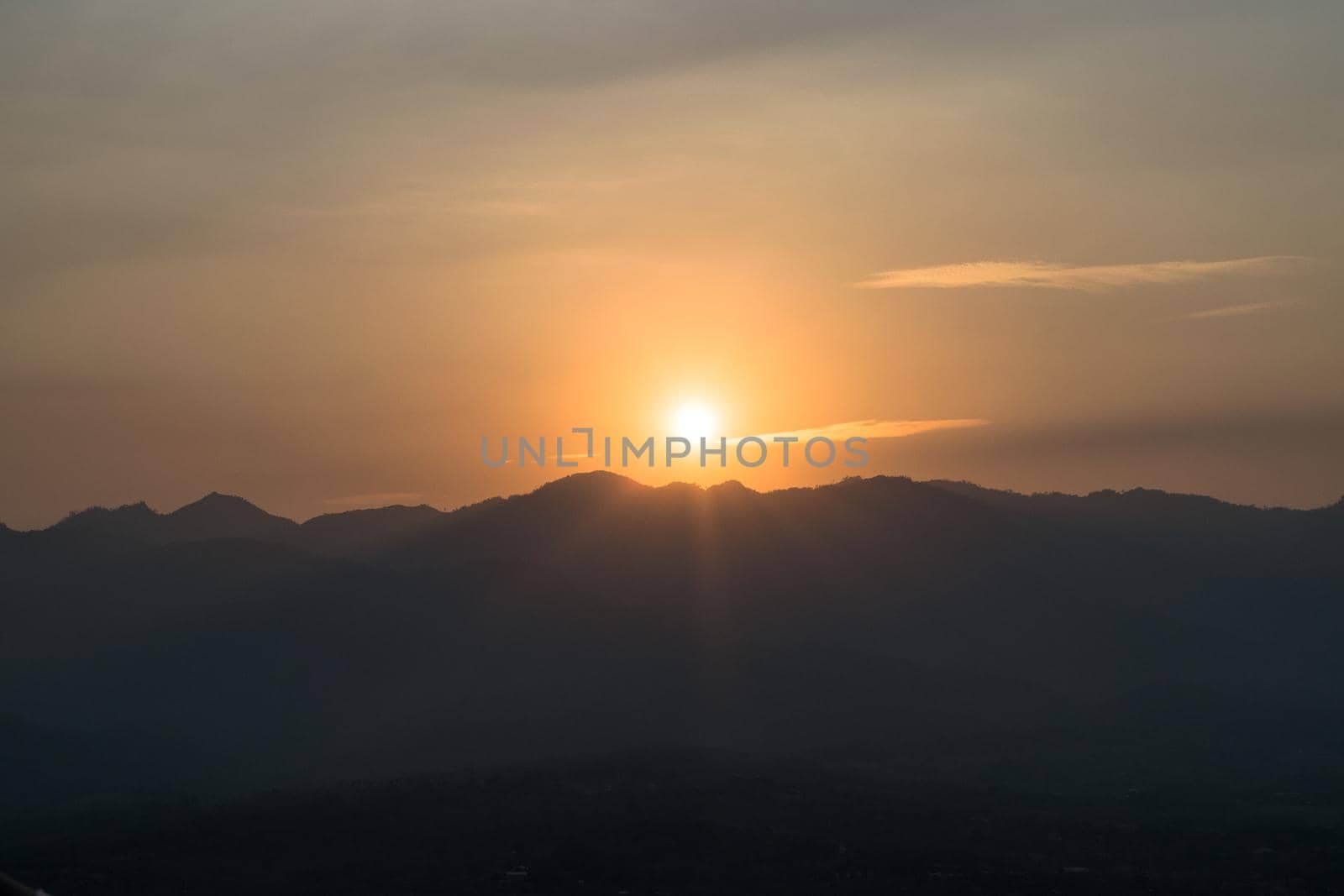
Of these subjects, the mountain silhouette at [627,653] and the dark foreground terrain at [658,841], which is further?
the mountain silhouette at [627,653]

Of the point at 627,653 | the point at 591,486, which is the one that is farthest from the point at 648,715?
the point at 591,486

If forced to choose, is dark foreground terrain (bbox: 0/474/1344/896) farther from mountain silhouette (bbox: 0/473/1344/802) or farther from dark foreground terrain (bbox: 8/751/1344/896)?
mountain silhouette (bbox: 0/473/1344/802)

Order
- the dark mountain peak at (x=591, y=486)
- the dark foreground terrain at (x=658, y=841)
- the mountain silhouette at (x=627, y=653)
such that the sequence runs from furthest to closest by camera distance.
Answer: the dark mountain peak at (x=591, y=486)
the mountain silhouette at (x=627, y=653)
the dark foreground terrain at (x=658, y=841)

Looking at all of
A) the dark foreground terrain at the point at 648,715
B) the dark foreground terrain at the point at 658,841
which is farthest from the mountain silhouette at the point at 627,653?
the dark foreground terrain at the point at 658,841

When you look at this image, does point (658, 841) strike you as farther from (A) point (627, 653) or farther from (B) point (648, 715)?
(A) point (627, 653)

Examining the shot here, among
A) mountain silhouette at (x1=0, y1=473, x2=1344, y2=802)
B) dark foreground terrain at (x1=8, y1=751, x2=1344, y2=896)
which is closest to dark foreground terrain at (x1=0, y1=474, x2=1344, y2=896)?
dark foreground terrain at (x1=8, y1=751, x2=1344, y2=896)

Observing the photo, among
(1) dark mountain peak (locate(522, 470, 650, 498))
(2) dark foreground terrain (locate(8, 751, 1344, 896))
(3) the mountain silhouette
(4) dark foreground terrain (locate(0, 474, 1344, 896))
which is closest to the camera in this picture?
(2) dark foreground terrain (locate(8, 751, 1344, 896))

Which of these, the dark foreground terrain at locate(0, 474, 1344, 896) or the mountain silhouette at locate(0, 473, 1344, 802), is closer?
the dark foreground terrain at locate(0, 474, 1344, 896)

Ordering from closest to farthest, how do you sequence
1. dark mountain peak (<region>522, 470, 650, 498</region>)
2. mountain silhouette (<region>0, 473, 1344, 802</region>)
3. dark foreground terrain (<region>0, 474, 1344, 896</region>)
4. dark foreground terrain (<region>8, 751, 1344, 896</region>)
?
dark foreground terrain (<region>8, 751, 1344, 896</region>) < dark foreground terrain (<region>0, 474, 1344, 896</region>) < mountain silhouette (<region>0, 473, 1344, 802</region>) < dark mountain peak (<region>522, 470, 650, 498</region>)

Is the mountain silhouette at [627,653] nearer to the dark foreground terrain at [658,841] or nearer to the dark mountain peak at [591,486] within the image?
the dark mountain peak at [591,486]
